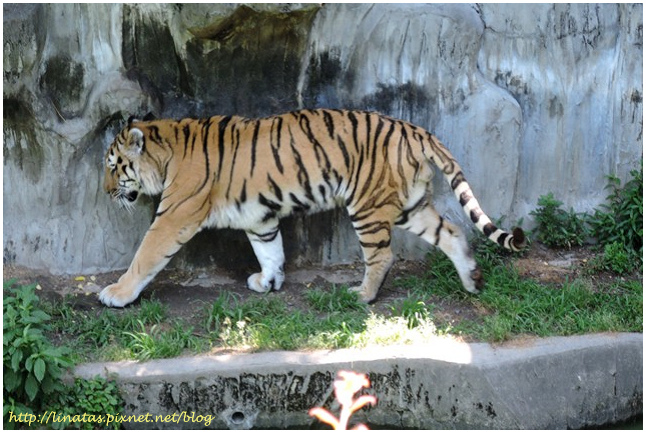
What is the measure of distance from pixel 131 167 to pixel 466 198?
2.53 meters

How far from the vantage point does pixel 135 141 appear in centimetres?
709

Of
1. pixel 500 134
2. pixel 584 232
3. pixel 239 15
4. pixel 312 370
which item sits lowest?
pixel 312 370

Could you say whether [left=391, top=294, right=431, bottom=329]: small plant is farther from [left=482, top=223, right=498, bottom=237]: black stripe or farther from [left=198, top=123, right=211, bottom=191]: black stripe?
[left=198, top=123, right=211, bottom=191]: black stripe

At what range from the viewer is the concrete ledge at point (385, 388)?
5.83 m

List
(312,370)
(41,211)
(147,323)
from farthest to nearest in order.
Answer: (41,211), (147,323), (312,370)

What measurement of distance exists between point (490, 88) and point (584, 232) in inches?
58.0

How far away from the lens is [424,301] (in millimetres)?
6973

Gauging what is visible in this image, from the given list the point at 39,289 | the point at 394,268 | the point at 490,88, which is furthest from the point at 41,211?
the point at 490,88

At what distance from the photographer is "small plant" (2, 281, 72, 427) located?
216 inches

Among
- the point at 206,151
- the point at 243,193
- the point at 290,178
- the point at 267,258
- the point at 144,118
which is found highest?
the point at 144,118

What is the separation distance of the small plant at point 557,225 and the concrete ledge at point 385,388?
1.94m

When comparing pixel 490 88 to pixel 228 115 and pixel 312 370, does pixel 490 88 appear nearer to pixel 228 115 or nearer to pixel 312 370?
pixel 228 115

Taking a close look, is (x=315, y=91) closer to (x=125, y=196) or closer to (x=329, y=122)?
(x=329, y=122)

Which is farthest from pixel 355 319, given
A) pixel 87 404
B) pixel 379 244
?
pixel 87 404
